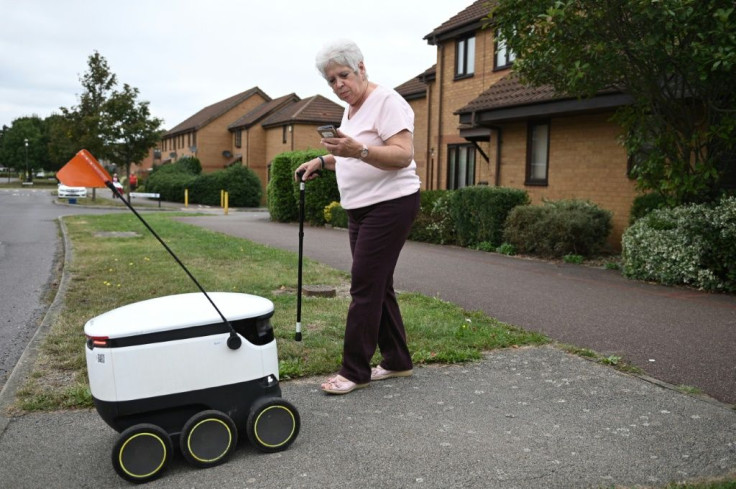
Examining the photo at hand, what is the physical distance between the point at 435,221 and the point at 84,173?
11.7m

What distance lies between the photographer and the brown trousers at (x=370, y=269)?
12.6ft

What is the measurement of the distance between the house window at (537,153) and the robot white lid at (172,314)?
1303 cm

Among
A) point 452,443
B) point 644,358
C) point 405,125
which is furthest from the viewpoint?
point 644,358

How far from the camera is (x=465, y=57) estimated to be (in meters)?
20.1

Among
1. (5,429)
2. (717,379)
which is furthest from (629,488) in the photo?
(5,429)

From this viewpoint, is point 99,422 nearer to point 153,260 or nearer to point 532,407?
point 532,407

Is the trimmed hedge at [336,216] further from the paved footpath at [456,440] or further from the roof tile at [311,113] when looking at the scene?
the roof tile at [311,113]

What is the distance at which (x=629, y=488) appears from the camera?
277 centimetres

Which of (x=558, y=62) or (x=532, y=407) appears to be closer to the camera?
(x=532, y=407)

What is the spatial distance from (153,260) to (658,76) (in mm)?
7488

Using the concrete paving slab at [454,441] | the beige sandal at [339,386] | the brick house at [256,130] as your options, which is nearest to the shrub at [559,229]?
the concrete paving slab at [454,441]

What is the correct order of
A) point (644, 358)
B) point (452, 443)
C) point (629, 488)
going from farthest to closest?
point (644, 358) < point (452, 443) < point (629, 488)

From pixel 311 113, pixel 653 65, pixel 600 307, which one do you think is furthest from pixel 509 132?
pixel 311 113

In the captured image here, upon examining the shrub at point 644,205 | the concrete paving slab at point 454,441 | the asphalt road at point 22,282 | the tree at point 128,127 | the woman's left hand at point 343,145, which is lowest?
the asphalt road at point 22,282
